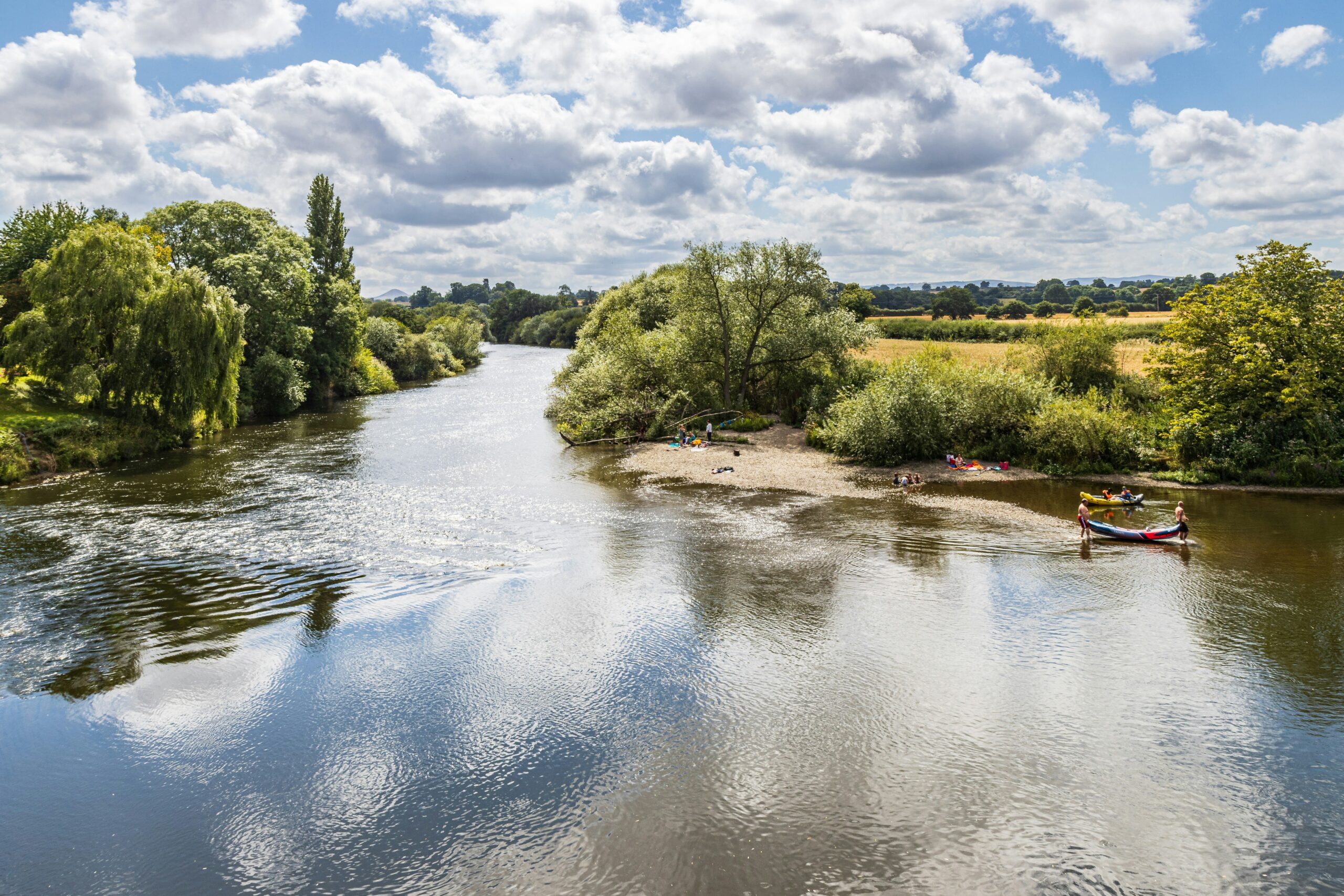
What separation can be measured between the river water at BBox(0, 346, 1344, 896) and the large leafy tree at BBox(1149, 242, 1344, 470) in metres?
5.83

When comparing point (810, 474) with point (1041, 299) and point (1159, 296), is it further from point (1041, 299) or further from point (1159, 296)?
point (1041, 299)

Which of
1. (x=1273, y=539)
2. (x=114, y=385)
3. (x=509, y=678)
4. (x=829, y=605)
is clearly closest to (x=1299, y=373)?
(x=1273, y=539)

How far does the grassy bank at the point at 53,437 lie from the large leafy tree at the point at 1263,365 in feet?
154

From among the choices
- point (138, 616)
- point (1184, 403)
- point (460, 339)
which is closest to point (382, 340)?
point (460, 339)

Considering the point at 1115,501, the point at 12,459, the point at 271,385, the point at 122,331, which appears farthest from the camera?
the point at 271,385

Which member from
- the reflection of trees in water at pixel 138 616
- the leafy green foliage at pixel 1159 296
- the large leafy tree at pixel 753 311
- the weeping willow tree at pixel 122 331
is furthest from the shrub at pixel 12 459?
the leafy green foliage at pixel 1159 296

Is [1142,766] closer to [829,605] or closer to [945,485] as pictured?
[829,605]

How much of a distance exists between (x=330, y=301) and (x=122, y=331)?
32.5 metres

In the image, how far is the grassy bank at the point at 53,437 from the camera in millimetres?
30578

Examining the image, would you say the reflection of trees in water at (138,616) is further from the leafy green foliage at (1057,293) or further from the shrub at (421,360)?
the leafy green foliage at (1057,293)

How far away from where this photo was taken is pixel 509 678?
567 inches

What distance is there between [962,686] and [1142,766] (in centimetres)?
305

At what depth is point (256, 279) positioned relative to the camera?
52.8 m

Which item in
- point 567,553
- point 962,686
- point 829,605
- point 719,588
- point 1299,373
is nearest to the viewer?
point 962,686
